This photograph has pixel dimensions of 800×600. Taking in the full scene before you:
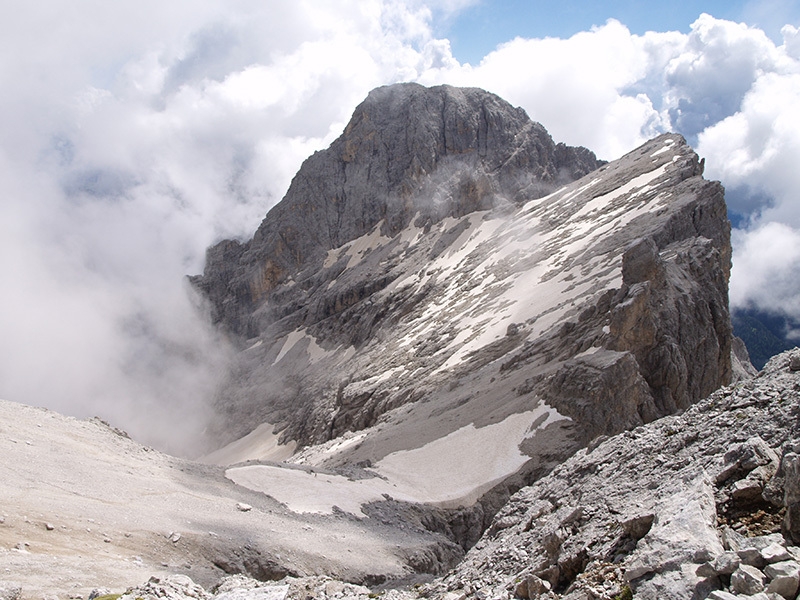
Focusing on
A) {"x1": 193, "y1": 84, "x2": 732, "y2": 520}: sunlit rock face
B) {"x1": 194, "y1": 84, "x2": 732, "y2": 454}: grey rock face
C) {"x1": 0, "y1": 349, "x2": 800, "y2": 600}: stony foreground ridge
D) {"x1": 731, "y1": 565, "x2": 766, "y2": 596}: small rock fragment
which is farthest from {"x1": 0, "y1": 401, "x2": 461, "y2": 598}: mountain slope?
{"x1": 194, "y1": 84, "x2": 732, "y2": 454}: grey rock face

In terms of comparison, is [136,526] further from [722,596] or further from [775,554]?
[775,554]

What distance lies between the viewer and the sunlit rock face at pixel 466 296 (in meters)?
42.9

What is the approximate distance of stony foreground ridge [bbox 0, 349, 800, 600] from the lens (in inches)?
331

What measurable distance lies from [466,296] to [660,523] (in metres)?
66.8

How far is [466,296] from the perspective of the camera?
76.6 m

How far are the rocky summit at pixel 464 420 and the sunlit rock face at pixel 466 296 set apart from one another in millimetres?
302

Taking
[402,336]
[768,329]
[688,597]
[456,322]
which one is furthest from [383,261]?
[688,597]

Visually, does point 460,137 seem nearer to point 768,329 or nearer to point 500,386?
point 768,329

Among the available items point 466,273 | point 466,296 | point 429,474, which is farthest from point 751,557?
point 466,273

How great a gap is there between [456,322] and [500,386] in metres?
22.4

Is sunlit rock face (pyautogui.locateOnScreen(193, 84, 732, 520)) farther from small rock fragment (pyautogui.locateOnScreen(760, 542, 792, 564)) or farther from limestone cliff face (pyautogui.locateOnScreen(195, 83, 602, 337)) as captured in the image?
small rock fragment (pyautogui.locateOnScreen(760, 542, 792, 564))

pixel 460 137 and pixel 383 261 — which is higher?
pixel 460 137

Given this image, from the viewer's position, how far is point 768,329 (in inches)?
2741

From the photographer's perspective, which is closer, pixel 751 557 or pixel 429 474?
pixel 751 557
